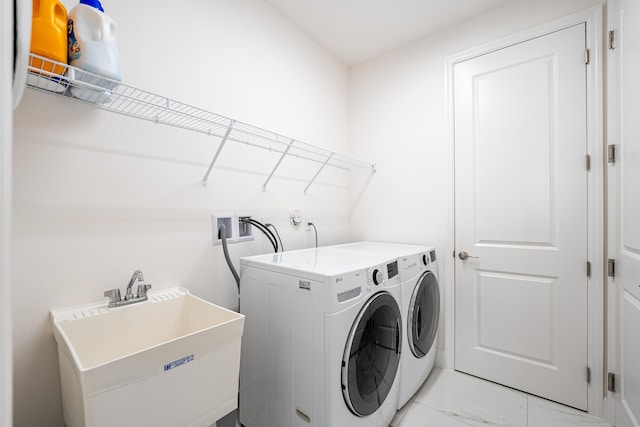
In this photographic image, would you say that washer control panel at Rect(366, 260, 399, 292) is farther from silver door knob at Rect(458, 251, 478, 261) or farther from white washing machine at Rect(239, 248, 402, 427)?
silver door knob at Rect(458, 251, 478, 261)

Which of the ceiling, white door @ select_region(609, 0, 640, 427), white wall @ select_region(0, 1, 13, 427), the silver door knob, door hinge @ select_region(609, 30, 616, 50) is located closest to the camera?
white wall @ select_region(0, 1, 13, 427)

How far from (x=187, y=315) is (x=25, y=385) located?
569 millimetres

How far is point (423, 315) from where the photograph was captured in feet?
6.17

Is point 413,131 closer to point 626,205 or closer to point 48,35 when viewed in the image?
point 626,205

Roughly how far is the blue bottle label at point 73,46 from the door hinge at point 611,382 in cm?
291

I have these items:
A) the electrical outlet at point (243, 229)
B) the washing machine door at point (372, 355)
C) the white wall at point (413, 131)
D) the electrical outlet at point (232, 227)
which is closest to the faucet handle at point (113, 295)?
the electrical outlet at point (232, 227)

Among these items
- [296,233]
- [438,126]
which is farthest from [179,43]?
[438,126]

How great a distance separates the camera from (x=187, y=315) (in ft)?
4.42

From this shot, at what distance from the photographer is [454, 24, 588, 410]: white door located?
1.71 metres

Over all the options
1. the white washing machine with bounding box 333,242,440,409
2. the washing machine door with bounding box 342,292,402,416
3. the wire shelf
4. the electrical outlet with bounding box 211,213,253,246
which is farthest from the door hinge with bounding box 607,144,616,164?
the electrical outlet with bounding box 211,213,253,246

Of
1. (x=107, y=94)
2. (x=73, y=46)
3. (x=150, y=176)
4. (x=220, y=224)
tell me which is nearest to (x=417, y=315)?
(x=220, y=224)

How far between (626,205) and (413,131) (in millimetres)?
1377

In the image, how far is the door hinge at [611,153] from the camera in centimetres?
152

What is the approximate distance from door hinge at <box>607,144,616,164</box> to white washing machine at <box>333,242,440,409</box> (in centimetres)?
109
